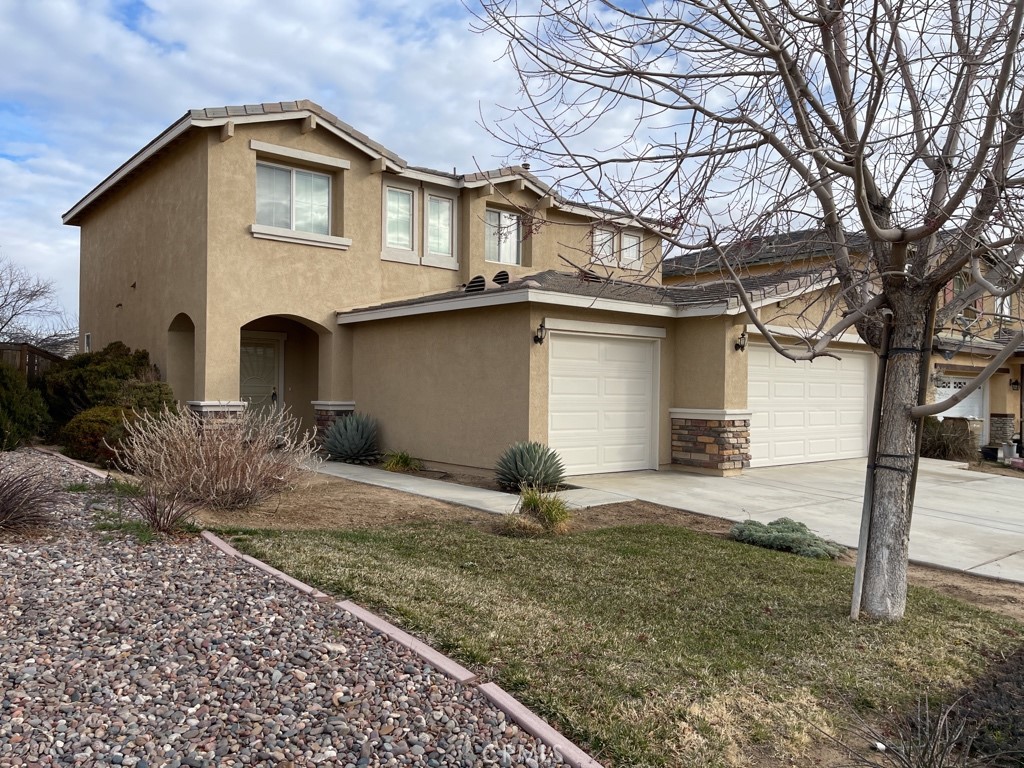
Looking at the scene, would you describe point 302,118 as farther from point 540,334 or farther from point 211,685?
point 211,685

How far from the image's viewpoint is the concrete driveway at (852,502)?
784 cm

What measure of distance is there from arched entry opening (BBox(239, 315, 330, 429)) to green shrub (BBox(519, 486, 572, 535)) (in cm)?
976

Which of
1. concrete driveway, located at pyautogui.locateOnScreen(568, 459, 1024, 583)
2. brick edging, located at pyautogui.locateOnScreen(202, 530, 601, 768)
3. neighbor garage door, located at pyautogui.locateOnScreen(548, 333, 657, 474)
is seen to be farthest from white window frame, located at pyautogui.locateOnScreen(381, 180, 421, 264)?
brick edging, located at pyautogui.locateOnScreen(202, 530, 601, 768)

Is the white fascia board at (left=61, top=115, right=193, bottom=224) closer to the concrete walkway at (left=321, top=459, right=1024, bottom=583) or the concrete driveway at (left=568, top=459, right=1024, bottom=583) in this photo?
the concrete walkway at (left=321, top=459, right=1024, bottom=583)

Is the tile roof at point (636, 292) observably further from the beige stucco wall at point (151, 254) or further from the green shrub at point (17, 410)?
the green shrub at point (17, 410)

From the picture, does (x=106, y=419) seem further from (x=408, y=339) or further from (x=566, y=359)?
(x=566, y=359)

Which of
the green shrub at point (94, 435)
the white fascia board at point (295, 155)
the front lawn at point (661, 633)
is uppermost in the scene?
the white fascia board at point (295, 155)

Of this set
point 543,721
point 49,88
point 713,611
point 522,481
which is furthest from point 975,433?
point 49,88

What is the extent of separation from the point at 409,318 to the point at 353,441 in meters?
2.44

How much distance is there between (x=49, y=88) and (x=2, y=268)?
20175 millimetres

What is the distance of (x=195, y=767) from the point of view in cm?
294

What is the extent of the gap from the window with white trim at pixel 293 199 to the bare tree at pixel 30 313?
23.4 meters

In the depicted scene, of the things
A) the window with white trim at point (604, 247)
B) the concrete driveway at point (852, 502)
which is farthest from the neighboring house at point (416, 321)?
the window with white trim at point (604, 247)

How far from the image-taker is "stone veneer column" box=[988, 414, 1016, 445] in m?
22.4
